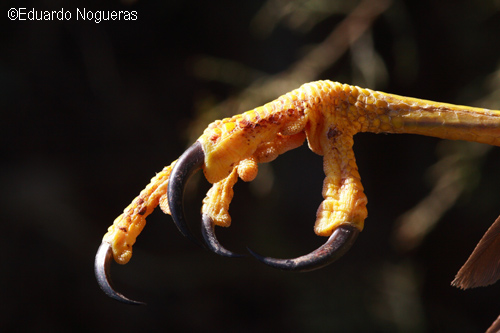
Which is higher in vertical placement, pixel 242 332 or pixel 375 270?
pixel 375 270

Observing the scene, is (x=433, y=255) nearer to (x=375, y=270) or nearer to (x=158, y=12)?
(x=375, y=270)

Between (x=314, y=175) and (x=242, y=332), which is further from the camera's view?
(x=242, y=332)

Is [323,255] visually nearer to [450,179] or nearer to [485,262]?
[485,262]

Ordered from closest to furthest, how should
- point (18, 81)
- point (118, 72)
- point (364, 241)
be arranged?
point (18, 81)
point (118, 72)
point (364, 241)

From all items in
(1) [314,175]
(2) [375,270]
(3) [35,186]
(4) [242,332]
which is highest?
(3) [35,186]

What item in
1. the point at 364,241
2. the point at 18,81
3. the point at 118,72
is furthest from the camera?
the point at 364,241

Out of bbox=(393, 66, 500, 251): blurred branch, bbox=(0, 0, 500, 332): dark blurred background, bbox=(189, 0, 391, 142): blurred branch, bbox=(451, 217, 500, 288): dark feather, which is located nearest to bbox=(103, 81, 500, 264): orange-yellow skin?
bbox=(451, 217, 500, 288): dark feather

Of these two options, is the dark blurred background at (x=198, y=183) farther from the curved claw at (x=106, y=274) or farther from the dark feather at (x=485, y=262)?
the curved claw at (x=106, y=274)

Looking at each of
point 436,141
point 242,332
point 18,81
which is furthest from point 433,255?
point 18,81
